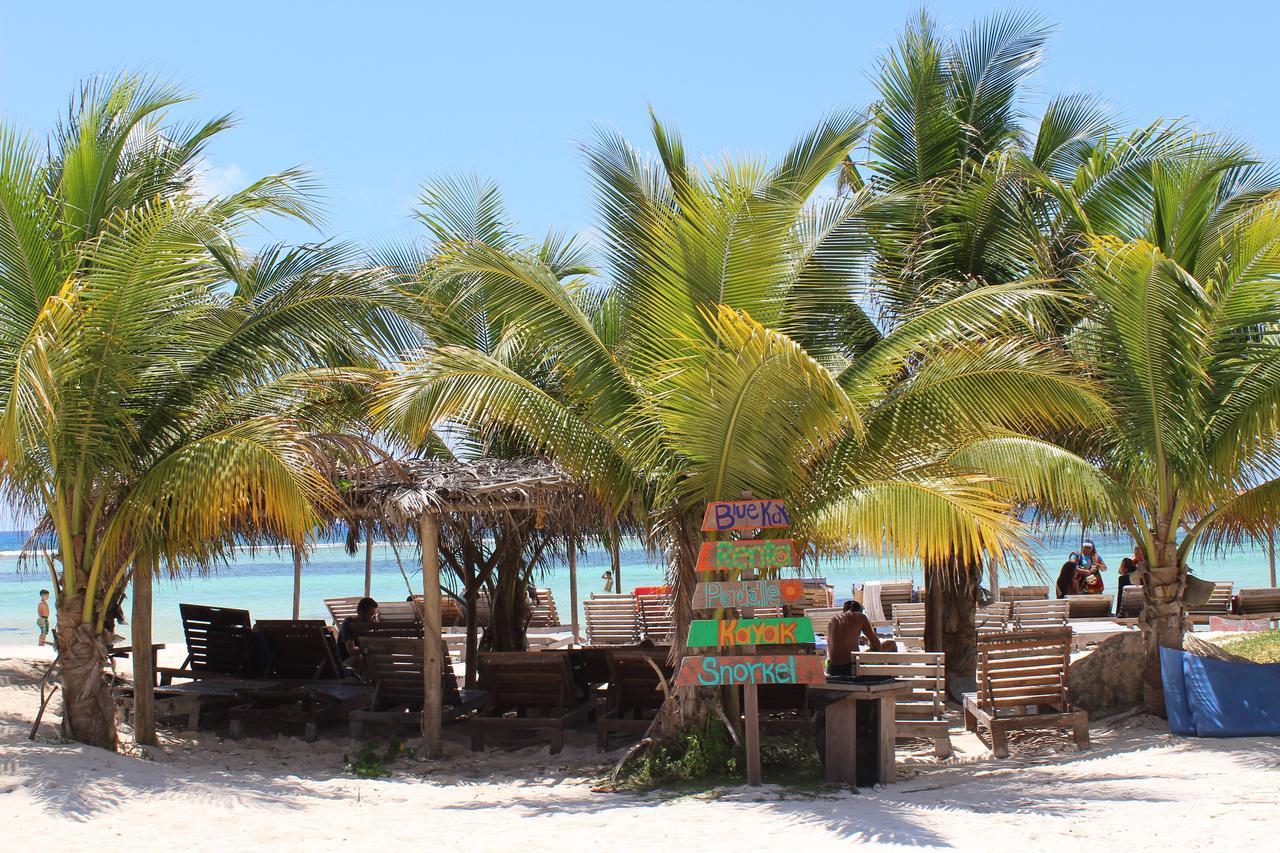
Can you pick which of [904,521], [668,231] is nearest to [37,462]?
[668,231]

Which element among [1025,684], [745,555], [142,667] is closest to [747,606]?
[745,555]

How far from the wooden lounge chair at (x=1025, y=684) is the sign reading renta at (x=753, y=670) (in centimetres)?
172

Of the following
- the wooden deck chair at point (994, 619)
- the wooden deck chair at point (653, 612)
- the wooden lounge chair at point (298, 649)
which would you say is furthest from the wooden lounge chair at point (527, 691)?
the wooden deck chair at point (994, 619)

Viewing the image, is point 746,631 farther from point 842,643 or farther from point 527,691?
point 527,691

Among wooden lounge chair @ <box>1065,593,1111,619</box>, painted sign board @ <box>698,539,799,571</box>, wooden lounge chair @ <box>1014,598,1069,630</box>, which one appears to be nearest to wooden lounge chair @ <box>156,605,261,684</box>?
painted sign board @ <box>698,539,799,571</box>

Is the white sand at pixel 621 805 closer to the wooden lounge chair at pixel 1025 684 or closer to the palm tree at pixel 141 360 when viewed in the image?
the wooden lounge chair at pixel 1025 684

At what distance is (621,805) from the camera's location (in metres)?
6.95

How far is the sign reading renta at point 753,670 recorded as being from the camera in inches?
275

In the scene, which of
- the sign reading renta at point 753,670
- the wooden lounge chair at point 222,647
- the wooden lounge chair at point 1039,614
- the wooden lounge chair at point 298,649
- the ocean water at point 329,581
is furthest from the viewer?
the ocean water at point 329,581

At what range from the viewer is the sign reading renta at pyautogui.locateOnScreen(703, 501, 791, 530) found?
7.16 meters

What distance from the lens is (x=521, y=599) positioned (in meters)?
11.9

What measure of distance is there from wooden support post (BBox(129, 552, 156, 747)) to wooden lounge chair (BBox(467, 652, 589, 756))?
2397mm

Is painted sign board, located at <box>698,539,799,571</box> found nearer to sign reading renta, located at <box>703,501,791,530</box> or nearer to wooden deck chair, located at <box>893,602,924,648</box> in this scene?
sign reading renta, located at <box>703,501,791,530</box>

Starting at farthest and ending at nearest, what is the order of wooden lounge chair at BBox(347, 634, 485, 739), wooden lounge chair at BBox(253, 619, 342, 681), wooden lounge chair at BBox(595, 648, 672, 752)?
wooden lounge chair at BBox(253, 619, 342, 681)
wooden lounge chair at BBox(347, 634, 485, 739)
wooden lounge chair at BBox(595, 648, 672, 752)
